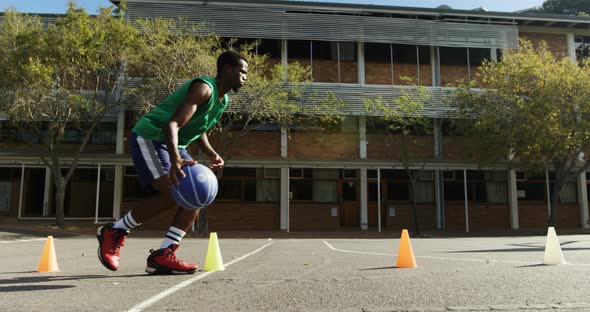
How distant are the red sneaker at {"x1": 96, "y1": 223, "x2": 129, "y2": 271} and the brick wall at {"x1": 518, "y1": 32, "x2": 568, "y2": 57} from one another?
990 inches

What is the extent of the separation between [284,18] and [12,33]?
1125cm

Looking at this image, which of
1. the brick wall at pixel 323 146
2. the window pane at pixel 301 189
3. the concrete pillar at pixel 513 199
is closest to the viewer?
the window pane at pixel 301 189

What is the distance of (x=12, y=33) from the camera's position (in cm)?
1708

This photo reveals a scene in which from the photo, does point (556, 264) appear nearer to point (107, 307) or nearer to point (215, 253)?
point (215, 253)

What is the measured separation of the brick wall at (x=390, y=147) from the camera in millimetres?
22312

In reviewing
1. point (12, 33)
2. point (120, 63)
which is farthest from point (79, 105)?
point (12, 33)

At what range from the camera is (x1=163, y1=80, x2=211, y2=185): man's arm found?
366 centimetres

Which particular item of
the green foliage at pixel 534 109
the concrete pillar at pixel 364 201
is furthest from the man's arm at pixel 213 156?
the concrete pillar at pixel 364 201

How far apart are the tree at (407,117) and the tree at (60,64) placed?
34.3ft

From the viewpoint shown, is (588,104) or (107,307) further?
Result: (588,104)

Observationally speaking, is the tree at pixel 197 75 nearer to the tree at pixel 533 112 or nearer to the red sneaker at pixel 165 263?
the tree at pixel 533 112

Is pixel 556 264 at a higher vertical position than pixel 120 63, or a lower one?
lower

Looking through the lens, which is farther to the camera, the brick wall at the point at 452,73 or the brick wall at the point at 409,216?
the brick wall at the point at 452,73

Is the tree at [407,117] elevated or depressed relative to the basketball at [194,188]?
elevated
